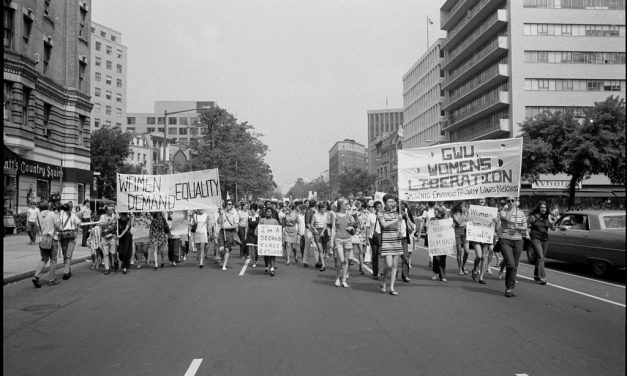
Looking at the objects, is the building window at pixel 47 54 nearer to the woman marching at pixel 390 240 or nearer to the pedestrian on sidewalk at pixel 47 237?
the pedestrian on sidewalk at pixel 47 237

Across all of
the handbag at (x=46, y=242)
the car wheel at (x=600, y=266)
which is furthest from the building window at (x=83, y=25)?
the car wheel at (x=600, y=266)

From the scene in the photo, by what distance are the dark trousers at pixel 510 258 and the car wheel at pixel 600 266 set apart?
11.0 feet

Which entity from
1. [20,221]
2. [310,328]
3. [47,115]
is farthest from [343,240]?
[47,115]

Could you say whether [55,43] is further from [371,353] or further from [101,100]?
[101,100]

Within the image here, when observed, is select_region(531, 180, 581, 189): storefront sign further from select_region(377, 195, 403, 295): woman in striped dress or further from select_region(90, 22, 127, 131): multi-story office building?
select_region(90, 22, 127, 131): multi-story office building

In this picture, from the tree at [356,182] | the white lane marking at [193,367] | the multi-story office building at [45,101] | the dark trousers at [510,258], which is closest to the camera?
the white lane marking at [193,367]

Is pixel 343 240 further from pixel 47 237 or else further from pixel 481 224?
pixel 47 237

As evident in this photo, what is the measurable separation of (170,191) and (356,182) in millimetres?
82437

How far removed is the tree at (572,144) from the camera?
26891 millimetres

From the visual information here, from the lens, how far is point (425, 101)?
271 ft

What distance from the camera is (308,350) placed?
19.7ft

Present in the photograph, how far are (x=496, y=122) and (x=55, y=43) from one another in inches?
1637

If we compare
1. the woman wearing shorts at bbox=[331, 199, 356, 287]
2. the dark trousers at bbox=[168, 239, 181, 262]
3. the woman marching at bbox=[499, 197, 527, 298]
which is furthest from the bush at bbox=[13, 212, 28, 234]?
the woman marching at bbox=[499, 197, 527, 298]

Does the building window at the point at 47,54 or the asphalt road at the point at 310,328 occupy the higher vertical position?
the building window at the point at 47,54
